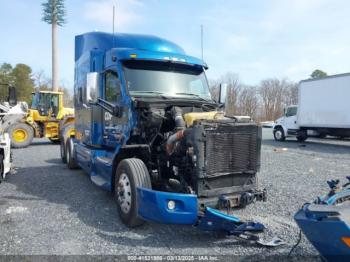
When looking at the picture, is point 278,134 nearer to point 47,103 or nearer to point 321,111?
point 321,111

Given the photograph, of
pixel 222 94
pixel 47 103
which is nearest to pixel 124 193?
pixel 222 94

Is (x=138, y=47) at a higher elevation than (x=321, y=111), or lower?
higher

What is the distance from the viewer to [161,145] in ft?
16.6

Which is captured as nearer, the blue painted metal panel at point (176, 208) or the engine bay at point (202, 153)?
the blue painted metal panel at point (176, 208)

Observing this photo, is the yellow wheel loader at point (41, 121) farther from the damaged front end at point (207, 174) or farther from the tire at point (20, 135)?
the damaged front end at point (207, 174)

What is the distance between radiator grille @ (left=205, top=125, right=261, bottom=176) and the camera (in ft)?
14.6

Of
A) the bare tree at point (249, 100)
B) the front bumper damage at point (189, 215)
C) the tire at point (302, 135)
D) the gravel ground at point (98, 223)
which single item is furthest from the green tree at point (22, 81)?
the front bumper damage at point (189, 215)

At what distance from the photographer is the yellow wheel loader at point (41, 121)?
15.2 metres

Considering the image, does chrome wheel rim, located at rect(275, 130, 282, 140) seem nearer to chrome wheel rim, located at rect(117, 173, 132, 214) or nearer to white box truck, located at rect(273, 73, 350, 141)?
white box truck, located at rect(273, 73, 350, 141)

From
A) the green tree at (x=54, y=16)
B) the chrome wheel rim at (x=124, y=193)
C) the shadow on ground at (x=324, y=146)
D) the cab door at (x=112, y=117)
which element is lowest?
the shadow on ground at (x=324, y=146)

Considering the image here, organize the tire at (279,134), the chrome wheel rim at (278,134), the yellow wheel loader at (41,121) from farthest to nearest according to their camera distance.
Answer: the chrome wheel rim at (278,134), the tire at (279,134), the yellow wheel loader at (41,121)

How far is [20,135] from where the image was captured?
1530 cm

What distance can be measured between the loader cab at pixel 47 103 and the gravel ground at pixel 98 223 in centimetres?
850

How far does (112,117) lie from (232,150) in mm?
2587
